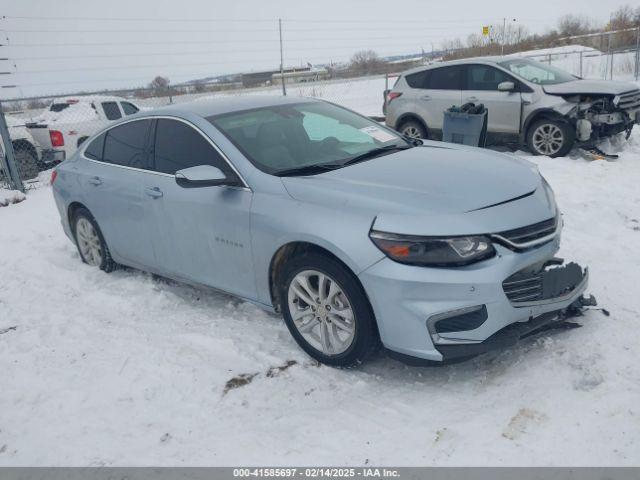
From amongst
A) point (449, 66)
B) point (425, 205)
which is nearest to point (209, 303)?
point (425, 205)

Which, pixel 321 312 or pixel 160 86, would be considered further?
pixel 160 86

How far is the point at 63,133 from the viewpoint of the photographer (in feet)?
38.2

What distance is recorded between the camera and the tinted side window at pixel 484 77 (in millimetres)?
9352

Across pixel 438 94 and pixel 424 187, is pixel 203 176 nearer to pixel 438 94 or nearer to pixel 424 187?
pixel 424 187

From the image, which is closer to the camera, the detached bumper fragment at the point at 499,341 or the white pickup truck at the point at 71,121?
the detached bumper fragment at the point at 499,341

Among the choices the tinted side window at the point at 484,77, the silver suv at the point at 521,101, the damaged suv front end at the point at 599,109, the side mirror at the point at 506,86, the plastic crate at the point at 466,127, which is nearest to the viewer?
the plastic crate at the point at 466,127

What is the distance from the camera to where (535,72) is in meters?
9.37

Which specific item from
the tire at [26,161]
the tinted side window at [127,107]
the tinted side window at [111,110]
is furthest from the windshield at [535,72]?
the tire at [26,161]

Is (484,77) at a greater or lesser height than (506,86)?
greater

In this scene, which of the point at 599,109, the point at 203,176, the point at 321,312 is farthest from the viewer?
the point at 599,109

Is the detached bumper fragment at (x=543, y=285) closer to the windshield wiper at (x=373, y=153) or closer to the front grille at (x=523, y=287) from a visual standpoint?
the front grille at (x=523, y=287)

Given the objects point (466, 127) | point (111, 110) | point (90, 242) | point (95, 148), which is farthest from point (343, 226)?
point (111, 110)

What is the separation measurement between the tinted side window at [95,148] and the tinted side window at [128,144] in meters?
0.10

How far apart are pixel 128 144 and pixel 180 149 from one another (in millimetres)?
844
